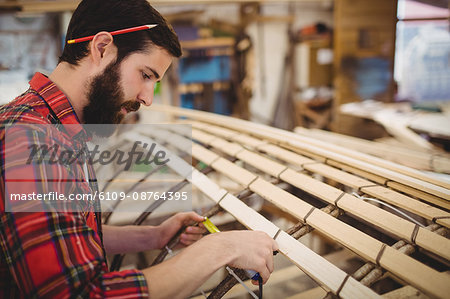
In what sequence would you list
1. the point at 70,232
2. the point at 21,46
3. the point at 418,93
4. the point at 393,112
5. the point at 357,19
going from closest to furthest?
the point at 70,232
the point at 393,112
the point at 21,46
the point at 357,19
the point at 418,93

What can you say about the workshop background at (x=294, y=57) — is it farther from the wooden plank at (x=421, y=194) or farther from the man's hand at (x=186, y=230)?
the man's hand at (x=186, y=230)

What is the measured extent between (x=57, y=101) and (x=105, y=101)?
215 mm

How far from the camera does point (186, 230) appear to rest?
1.90 m

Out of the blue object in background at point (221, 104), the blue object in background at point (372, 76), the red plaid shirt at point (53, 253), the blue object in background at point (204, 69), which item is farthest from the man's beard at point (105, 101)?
the blue object in background at point (372, 76)

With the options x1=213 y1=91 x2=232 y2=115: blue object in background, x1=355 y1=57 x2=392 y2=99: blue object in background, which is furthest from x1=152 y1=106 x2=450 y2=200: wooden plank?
x1=355 y1=57 x2=392 y2=99: blue object in background

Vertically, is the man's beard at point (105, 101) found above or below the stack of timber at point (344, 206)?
above

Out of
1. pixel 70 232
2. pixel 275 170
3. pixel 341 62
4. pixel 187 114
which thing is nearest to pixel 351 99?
pixel 341 62

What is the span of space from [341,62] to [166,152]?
677 centimetres

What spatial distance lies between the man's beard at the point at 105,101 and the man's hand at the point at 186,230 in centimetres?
65

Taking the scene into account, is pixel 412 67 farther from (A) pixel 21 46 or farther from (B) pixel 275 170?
(A) pixel 21 46

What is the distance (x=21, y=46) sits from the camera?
7.08 meters

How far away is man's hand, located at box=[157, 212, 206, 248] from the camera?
189 centimetres

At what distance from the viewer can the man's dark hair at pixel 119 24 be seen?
4.97 feet

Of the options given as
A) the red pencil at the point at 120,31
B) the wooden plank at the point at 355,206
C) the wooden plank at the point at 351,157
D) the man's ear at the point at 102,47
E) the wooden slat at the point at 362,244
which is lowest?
the wooden slat at the point at 362,244
